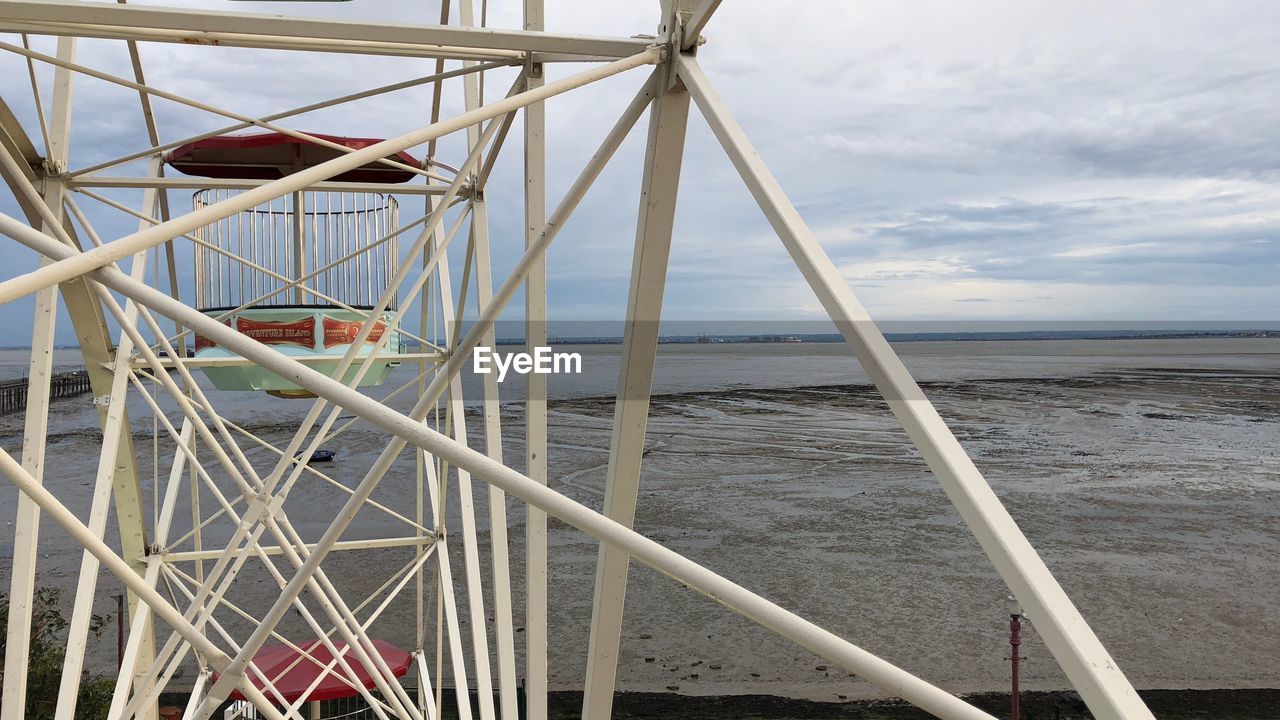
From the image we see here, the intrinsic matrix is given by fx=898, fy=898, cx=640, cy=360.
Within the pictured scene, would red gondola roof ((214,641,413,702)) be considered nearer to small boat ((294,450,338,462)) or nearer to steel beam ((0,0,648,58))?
steel beam ((0,0,648,58))

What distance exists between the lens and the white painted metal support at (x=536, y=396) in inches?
214

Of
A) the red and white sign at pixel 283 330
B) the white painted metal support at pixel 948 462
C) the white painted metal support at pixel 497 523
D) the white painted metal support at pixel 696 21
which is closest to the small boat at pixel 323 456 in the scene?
the red and white sign at pixel 283 330

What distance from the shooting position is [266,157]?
9.67 meters

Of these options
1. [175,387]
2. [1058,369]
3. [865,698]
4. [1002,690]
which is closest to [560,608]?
[865,698]

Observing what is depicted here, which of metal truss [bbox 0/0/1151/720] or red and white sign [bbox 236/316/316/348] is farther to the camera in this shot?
red and white sign [bbox 236/316/316/348]

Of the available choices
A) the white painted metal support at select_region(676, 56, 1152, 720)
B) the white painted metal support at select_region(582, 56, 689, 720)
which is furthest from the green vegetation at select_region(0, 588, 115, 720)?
the white painted metal support at select_region(676, 56, 1152, 720)

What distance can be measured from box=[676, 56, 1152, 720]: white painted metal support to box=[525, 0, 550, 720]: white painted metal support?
2234 mm

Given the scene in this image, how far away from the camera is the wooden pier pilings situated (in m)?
61.4

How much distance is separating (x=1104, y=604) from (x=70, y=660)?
21960mm

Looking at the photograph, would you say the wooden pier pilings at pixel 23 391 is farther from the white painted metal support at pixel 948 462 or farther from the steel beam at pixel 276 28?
the white painted metal support at pixel 948 462

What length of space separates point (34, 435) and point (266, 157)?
459 cm

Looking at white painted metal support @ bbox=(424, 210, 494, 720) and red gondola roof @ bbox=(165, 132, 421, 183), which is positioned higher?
red gondola roof @ bbox=(165, 132, 421, 183)

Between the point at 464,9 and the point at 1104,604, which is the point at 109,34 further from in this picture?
the point at 1104,604

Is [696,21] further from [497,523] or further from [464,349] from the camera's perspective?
[497,523]
